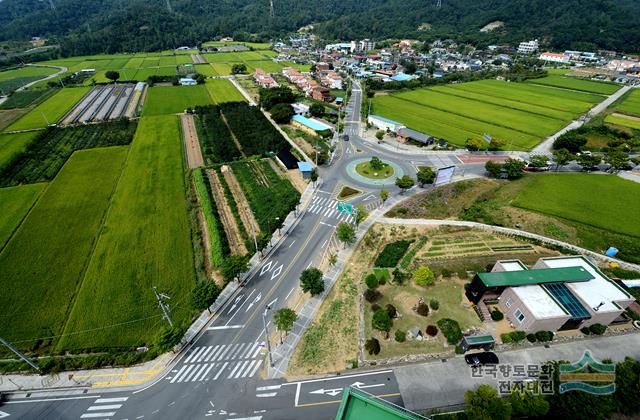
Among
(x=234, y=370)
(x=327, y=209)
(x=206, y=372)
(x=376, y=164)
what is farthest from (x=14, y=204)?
(x=376, y=164)

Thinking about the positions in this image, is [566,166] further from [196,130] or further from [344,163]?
[196,130]

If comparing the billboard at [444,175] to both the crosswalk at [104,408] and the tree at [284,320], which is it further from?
the crosswalk at [104,408]

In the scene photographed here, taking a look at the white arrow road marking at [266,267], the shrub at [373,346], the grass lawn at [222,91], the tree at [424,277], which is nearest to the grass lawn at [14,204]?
the white arrow road marking at [266,267]

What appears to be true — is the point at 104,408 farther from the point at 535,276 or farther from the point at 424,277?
the point at 535,276

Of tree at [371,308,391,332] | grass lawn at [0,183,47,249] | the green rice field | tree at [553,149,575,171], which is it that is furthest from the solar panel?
grass lawn at [0,183,47,249]

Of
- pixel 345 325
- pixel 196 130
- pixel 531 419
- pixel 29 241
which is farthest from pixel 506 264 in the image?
pixel 196 130

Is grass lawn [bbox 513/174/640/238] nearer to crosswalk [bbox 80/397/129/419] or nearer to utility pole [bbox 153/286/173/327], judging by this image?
utility pole [bbox 153/286/173/327]
